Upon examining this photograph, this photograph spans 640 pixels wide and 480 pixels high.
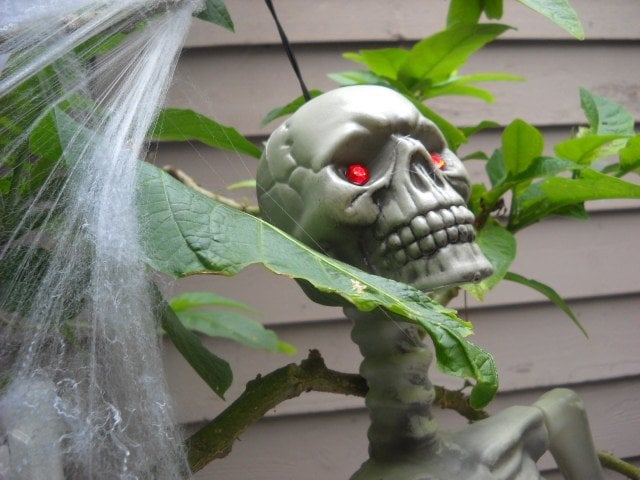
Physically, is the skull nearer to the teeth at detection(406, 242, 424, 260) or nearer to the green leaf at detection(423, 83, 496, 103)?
the teeth at detection(406, 242, 424, 260)

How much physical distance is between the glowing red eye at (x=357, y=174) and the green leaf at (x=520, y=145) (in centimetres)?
30

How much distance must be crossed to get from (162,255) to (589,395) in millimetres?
1375

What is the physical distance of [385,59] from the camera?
1.00 meters

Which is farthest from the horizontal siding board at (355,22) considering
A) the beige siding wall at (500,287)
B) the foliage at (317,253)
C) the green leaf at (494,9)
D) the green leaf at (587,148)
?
the green leaf at (587,148)

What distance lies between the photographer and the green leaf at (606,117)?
99cm

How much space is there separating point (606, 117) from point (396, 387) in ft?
1.72

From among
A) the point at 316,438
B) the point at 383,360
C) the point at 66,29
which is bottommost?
the point at 316,438

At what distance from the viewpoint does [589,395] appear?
1646 millimetres

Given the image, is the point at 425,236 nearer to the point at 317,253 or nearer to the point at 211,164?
the point at 317,253

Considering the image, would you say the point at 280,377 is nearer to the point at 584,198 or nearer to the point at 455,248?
the point at 455,248

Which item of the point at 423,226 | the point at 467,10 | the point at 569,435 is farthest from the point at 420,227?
the point at 467,10

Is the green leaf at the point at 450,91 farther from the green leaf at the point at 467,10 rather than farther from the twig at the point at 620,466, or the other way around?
the twig at the point at 620,466

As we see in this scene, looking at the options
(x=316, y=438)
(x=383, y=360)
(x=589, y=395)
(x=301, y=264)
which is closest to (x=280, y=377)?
(x=383, y=360)

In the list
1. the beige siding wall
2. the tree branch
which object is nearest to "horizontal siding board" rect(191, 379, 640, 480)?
the beige siding wall
